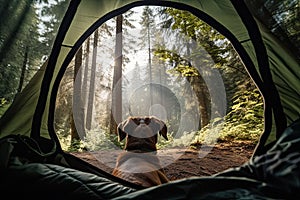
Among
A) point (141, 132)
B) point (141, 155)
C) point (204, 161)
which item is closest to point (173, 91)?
point (204, 161)

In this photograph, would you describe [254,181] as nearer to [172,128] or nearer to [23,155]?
[23,155]

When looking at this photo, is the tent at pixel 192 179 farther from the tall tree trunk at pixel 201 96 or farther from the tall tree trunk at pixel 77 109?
the tall tree trunk at pixel 201 96

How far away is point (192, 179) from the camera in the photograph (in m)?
0.78

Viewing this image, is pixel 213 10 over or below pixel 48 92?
over

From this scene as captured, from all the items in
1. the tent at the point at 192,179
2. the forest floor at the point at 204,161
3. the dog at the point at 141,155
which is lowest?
the forest floor at the point at 204,161

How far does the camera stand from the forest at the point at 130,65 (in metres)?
1.63

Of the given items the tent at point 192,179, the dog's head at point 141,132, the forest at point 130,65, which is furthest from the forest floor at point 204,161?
the tent at point 192,179

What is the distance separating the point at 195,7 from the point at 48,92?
1.60 metres

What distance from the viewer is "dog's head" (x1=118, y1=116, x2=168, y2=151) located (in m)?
3.03

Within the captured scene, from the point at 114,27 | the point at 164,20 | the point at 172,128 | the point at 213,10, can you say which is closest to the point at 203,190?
the point at 213,10

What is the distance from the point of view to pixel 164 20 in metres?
10.4

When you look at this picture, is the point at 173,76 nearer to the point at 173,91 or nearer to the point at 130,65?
the point at 130,65

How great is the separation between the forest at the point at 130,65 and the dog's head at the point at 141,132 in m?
Result: 1.60

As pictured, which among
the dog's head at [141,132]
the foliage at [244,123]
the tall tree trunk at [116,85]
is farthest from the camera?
the tall tree trunk at [116,85]
